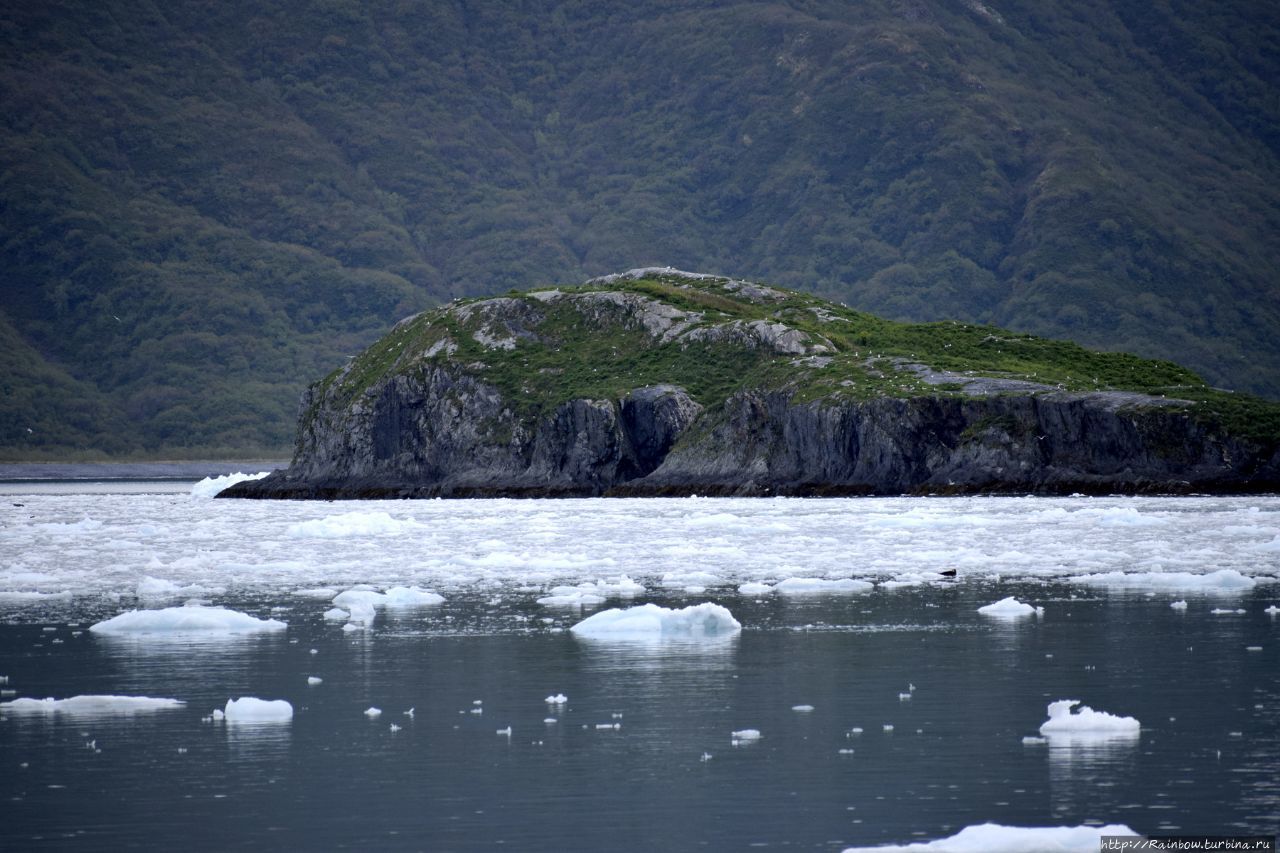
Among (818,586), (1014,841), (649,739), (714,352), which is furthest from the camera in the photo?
(714,352)

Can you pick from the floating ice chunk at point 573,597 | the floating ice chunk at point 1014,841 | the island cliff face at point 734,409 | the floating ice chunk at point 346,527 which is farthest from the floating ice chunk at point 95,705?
the island cliff face at point 734,409

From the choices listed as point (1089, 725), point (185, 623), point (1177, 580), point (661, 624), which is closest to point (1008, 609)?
point (661, 624)

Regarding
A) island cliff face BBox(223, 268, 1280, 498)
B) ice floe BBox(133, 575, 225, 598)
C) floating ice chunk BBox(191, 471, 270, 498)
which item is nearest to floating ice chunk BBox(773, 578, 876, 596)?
ice floe BBox(133, 575, 225, 598)

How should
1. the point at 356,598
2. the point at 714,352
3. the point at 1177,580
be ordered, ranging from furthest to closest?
the point at 714,352 < the point at 1177,580 < the point at 356,598

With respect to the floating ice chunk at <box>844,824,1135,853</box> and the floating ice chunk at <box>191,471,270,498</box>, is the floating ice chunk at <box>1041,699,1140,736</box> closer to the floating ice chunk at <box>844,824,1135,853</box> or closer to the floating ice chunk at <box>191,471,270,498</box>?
the floating ice chunk at <box>844,824,1135,853</box>

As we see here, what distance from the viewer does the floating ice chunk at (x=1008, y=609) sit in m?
30.6

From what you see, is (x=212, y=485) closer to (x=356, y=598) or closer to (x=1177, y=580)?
(x=356, y=598)

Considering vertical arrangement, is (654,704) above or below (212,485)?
below

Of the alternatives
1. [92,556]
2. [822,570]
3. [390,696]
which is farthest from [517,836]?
[92,556]

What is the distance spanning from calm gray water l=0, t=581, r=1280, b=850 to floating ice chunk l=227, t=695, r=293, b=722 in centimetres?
22

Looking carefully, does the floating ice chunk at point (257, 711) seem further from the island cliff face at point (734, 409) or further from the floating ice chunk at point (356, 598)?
the island cliff face at point (734, 409)

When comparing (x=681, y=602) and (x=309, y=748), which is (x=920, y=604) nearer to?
(x=681, y=602)

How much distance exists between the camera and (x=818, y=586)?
37.1m

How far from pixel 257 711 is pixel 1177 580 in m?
21.5
